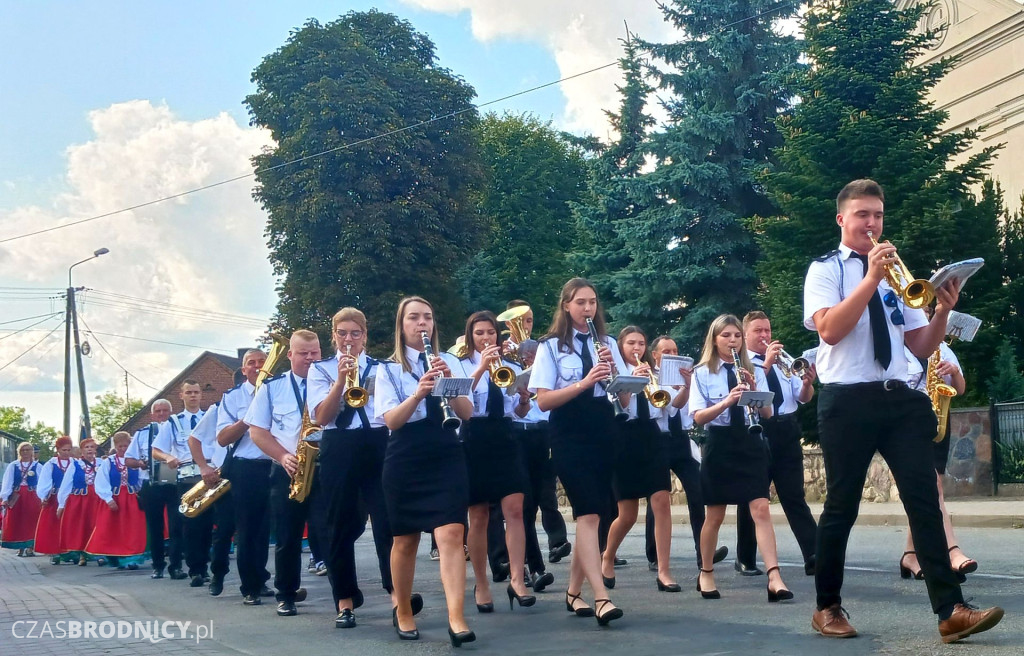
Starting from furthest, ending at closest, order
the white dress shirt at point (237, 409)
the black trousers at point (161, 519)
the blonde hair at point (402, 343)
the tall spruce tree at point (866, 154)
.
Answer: the tall spruce tree at point (866, 154) < the black trousers at point (161, 519) < the white dress shirt at point (237, 409) < the blonde hair at point (402, 343)

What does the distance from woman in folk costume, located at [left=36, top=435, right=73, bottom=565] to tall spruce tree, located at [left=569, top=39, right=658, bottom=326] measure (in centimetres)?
1521

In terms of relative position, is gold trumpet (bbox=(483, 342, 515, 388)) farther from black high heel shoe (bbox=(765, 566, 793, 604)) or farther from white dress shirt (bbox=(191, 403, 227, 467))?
white dress shirt (bbox=(191, 403, 227, 467))

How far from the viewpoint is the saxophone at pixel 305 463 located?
912cm

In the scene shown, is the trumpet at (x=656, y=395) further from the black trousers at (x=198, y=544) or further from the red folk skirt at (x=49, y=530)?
the red folk skirt at (x=49, y=530)

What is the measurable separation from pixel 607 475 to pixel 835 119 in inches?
736

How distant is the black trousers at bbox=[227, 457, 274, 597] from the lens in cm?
1026

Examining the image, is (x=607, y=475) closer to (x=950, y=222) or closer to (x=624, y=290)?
(x=950, y=222)

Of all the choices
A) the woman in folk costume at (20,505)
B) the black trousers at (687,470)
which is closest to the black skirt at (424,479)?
the black trousers at (687,470)

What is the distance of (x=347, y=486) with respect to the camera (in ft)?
26.9

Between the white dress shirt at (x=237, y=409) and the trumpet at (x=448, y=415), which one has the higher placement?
the white dress shirt at (x=237, y=409)

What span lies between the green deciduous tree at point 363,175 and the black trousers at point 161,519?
22.2m

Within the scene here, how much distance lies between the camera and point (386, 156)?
128 ft

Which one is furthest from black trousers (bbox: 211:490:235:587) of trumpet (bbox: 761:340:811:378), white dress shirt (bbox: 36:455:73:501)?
white dress shirt (bbox: 36:455:73:501)
